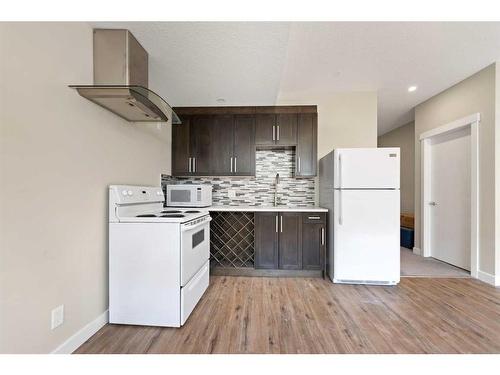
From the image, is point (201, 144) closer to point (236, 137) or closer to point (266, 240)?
point (236, 137)

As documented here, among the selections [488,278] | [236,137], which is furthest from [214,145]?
[488,278]

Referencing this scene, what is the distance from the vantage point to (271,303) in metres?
2.27

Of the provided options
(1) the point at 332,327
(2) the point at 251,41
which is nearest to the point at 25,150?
(2) the point at 251,41

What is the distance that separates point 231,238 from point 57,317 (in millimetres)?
1931

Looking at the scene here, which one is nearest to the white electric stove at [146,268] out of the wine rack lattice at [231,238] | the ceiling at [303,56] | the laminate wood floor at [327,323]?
the laminate wood floor at [327,323]

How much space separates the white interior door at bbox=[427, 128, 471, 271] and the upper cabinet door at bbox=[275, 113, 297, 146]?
2367mm

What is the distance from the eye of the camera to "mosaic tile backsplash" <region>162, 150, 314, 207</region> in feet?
11.7

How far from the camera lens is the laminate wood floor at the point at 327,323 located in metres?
1.62

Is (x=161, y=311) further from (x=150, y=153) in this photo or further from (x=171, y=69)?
(x=171, y=69)

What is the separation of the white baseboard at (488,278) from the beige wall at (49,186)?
163 inches

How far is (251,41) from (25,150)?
5.47ft

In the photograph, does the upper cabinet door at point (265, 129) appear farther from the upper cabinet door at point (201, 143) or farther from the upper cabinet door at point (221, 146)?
the upper cabinet door at point (201, 143)

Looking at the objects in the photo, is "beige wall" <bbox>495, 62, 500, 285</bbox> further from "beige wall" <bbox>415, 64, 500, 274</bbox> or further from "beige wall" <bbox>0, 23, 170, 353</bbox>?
"beige wall" <bbox>0, 23, 170, 353</bbox>
